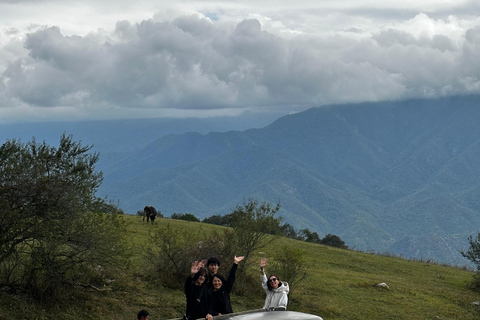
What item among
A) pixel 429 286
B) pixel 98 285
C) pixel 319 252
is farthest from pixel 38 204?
pixel 319 252

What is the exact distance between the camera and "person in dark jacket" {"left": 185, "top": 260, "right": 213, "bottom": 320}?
12.8 metres

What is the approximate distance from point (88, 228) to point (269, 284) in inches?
273

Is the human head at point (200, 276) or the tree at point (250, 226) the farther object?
the tree at point (250, 226)

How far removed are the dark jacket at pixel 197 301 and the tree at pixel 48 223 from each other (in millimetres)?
5590

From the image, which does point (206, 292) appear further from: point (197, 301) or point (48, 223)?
point (48, 223)

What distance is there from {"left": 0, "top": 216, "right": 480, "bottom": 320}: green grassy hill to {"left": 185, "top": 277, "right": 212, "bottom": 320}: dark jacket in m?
6.40

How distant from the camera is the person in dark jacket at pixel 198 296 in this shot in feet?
42.1

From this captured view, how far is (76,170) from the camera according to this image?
19906 mm

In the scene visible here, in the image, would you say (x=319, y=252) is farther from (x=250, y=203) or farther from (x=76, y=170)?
(x=76, y=170)

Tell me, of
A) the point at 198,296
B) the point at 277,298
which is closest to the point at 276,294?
the point at 277,298

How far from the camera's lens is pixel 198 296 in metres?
12.9

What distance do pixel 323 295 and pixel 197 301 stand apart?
1586 cm

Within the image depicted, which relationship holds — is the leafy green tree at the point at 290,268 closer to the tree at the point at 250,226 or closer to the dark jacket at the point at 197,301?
the tree at the point at 250,226

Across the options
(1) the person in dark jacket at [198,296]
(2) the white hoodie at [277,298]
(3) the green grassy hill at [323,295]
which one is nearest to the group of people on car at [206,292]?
(1) the person in dark jacket at [198,296]
